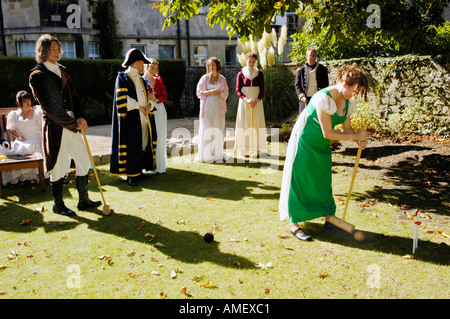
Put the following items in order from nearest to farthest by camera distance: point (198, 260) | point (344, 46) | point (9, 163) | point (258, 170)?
point (198, 260) < point (9, 163) < point (258, 170) < point (344, 46)

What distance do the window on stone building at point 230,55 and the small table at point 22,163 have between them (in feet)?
64.9

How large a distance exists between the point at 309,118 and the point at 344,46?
9722 millimetres

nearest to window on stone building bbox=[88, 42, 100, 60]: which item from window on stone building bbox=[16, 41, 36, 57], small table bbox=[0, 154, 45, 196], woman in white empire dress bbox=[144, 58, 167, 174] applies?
window on stone building bbox=[16, 41, 36, 57]

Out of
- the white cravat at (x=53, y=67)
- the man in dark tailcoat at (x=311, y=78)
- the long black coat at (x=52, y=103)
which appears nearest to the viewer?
the long black coat at (x=52, y=103)

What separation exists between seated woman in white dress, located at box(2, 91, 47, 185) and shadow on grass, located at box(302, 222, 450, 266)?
5.55 m

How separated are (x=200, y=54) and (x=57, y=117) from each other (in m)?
19.9

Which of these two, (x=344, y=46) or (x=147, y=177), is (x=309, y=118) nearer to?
(x=147, y=177)

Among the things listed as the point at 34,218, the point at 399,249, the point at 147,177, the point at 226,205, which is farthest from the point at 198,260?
the point at 147,177

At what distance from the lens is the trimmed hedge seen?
541 inches

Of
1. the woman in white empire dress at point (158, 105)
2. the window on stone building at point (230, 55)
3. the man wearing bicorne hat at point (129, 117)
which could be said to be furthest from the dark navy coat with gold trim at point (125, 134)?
the window on stone building at point (230, 55)

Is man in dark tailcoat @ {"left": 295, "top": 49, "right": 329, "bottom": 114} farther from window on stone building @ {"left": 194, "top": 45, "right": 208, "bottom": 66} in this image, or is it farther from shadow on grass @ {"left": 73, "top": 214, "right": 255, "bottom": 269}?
window on stone building @ {"left": 194, "top": 45, "right": 208, "bottom": 66}

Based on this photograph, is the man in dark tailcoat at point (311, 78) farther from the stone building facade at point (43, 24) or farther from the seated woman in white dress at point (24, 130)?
the stone building facade at point (43, 24)

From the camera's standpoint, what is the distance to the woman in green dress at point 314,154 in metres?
4.69

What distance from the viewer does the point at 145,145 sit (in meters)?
7.97
